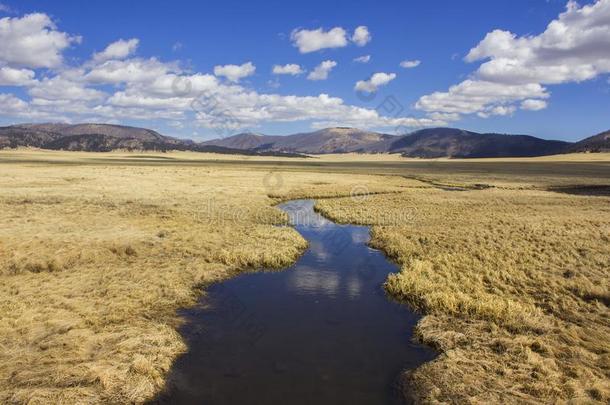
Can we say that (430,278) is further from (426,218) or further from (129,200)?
(129,200)

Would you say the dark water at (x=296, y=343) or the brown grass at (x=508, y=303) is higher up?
the brown grass at (x=508, y=303)

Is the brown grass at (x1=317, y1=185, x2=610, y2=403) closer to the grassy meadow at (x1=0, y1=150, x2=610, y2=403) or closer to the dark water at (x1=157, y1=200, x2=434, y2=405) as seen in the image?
the grassy meadow at (x1=0, y1=150, x2=610, y2=403)

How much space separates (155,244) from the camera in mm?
25516

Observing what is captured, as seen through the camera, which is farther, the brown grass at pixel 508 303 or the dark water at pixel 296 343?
the brown grass at pixel 508 303

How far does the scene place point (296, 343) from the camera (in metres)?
14.3

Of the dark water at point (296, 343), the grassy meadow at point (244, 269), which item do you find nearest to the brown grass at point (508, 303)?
the grassy meadow at point (244, 269)

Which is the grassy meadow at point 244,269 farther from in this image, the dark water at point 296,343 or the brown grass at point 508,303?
the dark water at point 296,343

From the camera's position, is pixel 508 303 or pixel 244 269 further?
pixel 244 269

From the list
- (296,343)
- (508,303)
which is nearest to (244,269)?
(296,343)

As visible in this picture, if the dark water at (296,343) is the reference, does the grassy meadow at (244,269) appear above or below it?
above

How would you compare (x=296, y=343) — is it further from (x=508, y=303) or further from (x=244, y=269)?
(x=244, y=269)

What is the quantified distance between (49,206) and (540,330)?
3882 cm

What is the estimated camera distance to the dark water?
11.4 metres

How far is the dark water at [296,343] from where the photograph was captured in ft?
37.4
